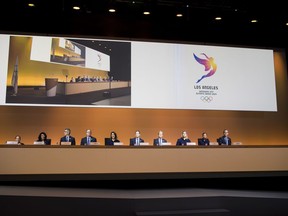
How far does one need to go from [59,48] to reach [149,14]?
7.20ft

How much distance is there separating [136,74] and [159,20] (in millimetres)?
1517

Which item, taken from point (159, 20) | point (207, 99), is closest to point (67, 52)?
point (159, 20)

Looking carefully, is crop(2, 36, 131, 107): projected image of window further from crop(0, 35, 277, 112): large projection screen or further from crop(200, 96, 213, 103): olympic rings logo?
crop(200, 96, 213, 103): olympic rings logo

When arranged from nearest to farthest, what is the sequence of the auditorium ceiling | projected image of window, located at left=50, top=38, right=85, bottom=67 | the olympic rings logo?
the auditorium ceiling
projected image of window, located at left=50, top=38, right=85, bottom=67
the olympic rings logo

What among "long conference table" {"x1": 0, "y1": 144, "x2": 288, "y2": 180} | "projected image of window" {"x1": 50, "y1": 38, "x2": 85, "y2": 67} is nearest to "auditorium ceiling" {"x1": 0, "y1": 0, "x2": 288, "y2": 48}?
"projected image of window" {"x1": 50, "y1": 38, "x2": 85, "y2": 67}

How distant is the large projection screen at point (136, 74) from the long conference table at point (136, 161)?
2.36 metres

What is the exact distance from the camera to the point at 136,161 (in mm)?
3766

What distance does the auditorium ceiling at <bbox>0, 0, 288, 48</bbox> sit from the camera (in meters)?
5.88

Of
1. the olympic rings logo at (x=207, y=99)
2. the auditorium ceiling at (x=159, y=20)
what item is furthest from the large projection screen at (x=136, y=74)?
the auditorium ceiling at (x=159, y=20)

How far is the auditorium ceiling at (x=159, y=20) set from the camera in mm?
5883

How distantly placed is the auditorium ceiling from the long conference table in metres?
3.40

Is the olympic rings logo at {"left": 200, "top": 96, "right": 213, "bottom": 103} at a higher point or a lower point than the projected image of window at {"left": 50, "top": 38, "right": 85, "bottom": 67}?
lower

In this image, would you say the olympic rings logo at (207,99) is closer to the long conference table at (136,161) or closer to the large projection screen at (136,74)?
the large projection screen at (136,74)

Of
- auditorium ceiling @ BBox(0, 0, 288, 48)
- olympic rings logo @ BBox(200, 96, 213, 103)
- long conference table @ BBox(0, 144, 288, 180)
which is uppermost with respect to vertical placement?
auditorium ceiling @ BBox(0, 0, 288, 48)
